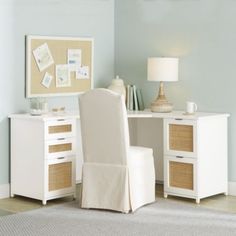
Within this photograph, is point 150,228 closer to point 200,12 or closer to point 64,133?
point 64,133

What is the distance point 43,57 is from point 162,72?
44.7 inches

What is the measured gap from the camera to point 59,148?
5.34 meters

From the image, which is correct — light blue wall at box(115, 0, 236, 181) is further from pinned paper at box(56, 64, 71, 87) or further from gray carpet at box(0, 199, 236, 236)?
gray carpet at box(0, 199, 236, 236)

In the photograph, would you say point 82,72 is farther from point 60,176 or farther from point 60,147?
point 60,176

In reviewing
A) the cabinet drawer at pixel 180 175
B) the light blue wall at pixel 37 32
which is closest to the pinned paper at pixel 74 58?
the light blue wall at pixel 37 32

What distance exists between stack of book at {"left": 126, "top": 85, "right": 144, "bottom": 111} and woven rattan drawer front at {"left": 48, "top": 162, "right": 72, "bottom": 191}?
3.71 feet

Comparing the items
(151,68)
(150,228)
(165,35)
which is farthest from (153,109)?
(150,228)

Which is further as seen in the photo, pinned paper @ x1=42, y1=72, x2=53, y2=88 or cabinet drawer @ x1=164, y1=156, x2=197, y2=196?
pinned paper @ x1=42, y1=72, x2=53, y2=88

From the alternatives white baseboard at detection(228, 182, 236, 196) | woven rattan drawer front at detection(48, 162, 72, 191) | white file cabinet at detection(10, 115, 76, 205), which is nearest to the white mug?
white baseboard at detection(228, 182, 236, 196)

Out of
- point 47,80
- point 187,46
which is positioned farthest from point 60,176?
point 187,46

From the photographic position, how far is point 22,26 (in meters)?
5.64

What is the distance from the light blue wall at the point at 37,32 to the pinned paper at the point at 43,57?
139 millimetres

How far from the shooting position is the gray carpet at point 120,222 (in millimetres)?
4406

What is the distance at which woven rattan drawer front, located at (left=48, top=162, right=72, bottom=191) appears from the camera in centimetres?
527
